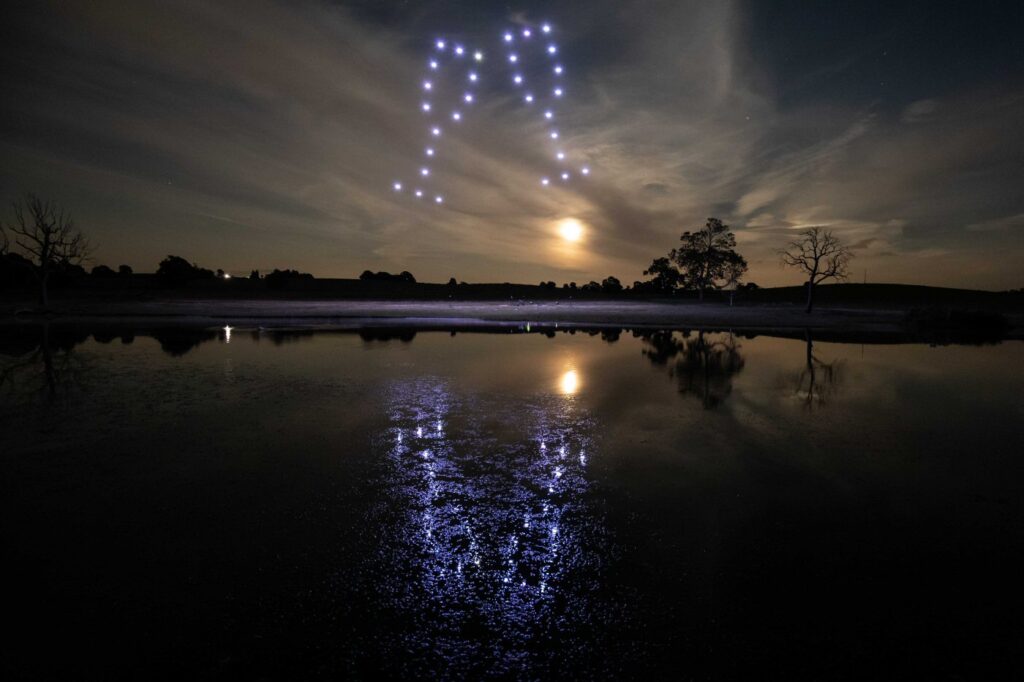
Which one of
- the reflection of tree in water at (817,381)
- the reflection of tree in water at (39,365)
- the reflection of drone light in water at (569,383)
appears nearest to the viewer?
the reflection of tree in water at (817,381)

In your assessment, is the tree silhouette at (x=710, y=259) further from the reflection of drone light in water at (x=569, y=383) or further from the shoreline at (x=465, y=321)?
the reflection of drone light in water at (x=569, y=383)

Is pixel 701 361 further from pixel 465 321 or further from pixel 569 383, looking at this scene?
pixel 465 321

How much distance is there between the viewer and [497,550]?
450cm

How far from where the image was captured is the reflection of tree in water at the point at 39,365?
37.2ft

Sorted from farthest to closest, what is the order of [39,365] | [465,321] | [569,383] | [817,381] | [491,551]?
[465,321], [39,365], [817,381], [569,383], [491,551]

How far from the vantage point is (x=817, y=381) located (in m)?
13.2

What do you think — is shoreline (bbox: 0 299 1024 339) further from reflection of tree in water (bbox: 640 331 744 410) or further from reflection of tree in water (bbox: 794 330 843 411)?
reflection of tree in water (bbox: 794 330 843 411)

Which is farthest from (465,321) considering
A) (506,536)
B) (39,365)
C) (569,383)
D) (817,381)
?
(506,536)

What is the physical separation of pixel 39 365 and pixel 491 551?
55.0ft

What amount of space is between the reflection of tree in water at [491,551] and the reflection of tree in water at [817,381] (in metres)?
6.17

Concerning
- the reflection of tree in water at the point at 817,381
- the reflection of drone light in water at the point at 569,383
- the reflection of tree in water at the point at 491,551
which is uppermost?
the reflection of tree in water at the point at 817,381

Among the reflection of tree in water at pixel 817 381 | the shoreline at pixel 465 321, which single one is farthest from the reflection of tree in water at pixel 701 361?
the shoreline at pixel 465 321

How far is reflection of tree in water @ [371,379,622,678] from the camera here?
10.9 ft

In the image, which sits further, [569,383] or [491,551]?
[569,383]
